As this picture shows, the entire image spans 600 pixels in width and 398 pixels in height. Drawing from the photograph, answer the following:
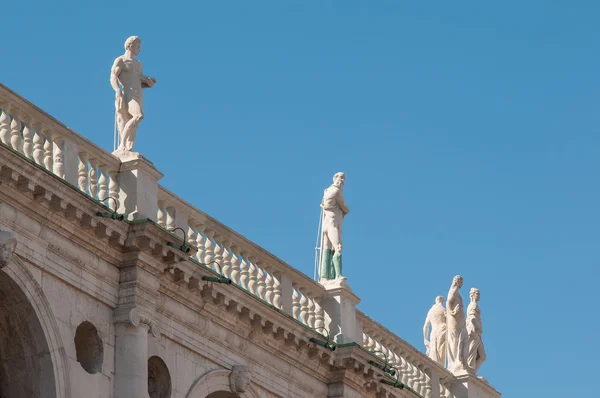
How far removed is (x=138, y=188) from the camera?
28.6 metres

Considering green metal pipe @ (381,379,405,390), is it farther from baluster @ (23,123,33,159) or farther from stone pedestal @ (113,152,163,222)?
baluster @ (23,123,33,159)

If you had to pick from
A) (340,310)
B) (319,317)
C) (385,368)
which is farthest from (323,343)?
(385,368)

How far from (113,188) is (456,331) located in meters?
12.4

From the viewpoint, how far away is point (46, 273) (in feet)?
86.2

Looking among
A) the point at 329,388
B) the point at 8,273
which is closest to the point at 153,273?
the point at 8,273

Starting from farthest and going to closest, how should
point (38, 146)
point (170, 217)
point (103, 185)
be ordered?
point (170, 217) → point (103, 185) → point (38, 146)

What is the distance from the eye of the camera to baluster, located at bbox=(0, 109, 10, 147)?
26016 mm

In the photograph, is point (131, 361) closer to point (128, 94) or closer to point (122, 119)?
point (122, 119)

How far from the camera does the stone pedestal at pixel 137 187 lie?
2848 centimetres

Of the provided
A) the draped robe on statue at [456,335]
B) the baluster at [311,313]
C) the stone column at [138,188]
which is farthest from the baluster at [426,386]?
the stone column at [138,188]

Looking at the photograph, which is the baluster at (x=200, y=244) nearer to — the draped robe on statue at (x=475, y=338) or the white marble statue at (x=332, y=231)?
the white marble statue at (x=332, y=231)

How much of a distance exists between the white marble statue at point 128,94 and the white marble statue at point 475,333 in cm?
1219

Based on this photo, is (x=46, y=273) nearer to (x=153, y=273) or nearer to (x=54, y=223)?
(x=54, y=223)

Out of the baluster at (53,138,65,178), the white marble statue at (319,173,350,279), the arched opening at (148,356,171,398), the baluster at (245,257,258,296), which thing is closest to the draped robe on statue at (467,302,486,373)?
the white marble statue at (319,173,350,279)
